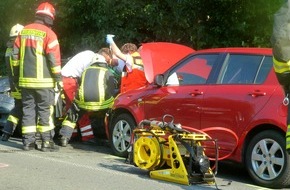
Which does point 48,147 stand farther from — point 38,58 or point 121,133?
point 38,58

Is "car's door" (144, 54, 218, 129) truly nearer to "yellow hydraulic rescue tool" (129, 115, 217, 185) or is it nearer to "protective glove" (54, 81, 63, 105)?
"yellow hydraulic rescue tool" (129, 115, 217, 185)

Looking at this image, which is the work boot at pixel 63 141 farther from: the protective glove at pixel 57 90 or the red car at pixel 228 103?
the red car at pixel 228 103

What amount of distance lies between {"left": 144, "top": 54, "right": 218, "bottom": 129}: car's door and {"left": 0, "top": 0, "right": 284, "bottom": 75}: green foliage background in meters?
3.58

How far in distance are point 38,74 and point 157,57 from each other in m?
1.76

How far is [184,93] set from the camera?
26.8 feet

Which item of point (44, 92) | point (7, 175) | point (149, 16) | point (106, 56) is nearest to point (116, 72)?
point (106, 56)

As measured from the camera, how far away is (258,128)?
7379 mm

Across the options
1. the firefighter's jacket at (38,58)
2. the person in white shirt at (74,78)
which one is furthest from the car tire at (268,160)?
the person in white shirt at (74,78)

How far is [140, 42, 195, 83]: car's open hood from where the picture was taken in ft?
29.5

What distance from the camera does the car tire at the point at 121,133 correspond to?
9094mm

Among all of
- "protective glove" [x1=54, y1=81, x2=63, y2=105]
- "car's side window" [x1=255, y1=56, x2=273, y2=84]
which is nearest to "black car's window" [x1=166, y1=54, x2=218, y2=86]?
"car's side window" [x1=255, y1=56, x2=273, y2=84]

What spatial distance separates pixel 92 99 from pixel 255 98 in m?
3.31

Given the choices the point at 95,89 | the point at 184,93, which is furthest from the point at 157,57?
the point at 95,89

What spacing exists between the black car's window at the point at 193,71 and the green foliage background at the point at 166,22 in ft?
11.6
